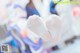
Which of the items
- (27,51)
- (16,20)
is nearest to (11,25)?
(16,20)

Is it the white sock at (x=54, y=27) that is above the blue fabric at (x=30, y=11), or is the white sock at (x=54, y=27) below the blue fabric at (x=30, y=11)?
below

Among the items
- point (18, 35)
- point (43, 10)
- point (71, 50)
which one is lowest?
point (71, 50)

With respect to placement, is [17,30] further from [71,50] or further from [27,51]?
[71,50]

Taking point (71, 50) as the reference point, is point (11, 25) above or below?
above

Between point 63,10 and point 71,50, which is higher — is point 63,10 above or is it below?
above

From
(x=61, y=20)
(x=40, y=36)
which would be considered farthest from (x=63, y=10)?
(x=40, y=36)

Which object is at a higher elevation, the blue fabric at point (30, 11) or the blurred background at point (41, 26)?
the blue fabric at point (30, 11)

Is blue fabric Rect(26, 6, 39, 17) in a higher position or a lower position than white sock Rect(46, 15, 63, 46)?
higher

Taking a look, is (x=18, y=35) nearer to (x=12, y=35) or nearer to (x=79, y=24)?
(x=12, y=35)
